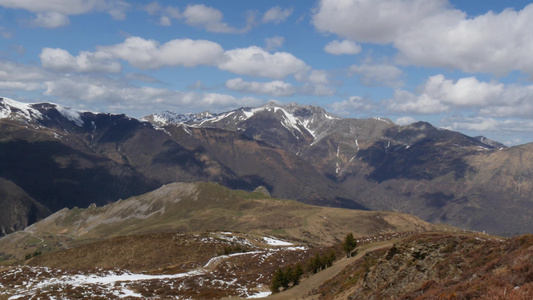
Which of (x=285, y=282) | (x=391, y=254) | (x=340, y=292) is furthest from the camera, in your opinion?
(x=285, y=282)

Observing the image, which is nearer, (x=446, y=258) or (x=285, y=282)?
(x=446, y=258)

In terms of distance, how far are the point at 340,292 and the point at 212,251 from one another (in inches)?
2852

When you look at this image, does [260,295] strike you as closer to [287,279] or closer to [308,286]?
[287,279]

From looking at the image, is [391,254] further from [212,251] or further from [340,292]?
[212,251]

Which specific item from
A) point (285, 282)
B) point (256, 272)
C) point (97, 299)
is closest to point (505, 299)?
point (285, 282)

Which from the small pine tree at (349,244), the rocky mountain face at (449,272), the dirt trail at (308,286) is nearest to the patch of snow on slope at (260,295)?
the dirt trail at (308,286)

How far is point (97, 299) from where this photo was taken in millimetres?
54812

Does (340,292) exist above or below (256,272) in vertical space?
above

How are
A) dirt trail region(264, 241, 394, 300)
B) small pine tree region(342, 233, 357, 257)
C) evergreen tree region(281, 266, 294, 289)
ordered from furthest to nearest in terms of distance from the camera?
1. small pine tree region(342, 233, 357, 257)
2. evergreen tree region(281, 266, 294, 289)
3. dirt trail region(264, 241, 394, 300)

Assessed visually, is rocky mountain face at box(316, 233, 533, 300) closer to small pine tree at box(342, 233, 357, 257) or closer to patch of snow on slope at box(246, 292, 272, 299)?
patch of snow on slope at box(246, 292, 272, 299)

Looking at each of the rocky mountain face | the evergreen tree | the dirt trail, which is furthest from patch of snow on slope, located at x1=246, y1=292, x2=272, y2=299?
the rocky mountain face

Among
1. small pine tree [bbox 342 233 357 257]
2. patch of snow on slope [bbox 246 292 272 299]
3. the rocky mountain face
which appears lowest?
patch of snow on slope [bbox 246 292 272 299]

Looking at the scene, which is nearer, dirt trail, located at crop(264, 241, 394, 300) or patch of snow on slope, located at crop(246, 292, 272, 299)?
dirt trail, located at crop(264, 241, 394, 300)

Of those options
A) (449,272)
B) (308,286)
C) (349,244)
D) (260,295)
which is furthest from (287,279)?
(449,272)
